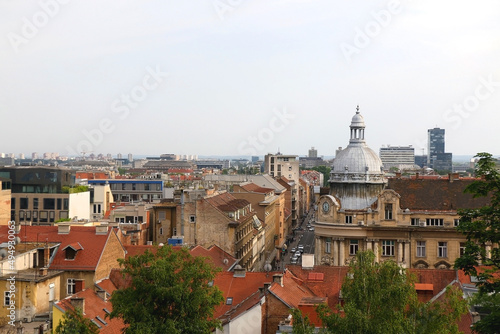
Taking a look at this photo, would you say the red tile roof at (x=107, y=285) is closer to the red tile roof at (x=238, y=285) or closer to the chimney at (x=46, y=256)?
the chimney at (x=46, y=256)

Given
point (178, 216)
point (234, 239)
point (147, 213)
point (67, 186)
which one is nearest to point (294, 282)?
point (234, 239)

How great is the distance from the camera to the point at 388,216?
86.1 metres

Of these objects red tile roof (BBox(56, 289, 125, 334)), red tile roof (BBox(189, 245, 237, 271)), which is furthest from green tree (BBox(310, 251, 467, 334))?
red tile roof (BBox(189, 245, 237, 271))

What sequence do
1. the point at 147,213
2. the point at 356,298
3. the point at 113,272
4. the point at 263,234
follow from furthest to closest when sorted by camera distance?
the point at 263,234 → the point at 147,213 → the point at 113,272 → the point at 356,298

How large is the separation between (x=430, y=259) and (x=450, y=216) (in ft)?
17.4

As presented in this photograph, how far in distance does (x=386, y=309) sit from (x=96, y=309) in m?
24.8

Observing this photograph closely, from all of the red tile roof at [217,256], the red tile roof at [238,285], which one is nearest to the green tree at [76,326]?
the red tile roof at [238,285]

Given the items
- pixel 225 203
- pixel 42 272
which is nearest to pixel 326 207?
pixel 225 203

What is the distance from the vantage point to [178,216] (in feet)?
313

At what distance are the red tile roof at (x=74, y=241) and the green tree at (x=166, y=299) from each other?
18833mm

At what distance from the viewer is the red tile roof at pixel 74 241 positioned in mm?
62281

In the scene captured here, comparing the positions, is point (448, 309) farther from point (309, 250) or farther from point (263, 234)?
point (309, 250)

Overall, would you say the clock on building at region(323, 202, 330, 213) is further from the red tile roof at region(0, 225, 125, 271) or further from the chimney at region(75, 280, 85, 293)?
the chimney at region(75, 280, 85, 293)

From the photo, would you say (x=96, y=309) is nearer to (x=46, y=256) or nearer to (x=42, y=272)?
(x=42, y=272)
